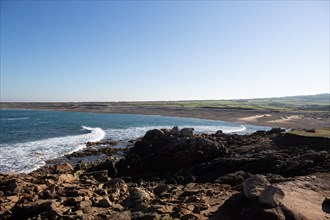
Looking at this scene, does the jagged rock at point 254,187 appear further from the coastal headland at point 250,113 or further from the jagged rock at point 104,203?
the coastal headland at point 250,113

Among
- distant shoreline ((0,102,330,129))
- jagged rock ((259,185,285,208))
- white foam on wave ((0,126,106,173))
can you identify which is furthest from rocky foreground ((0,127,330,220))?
distant shoreline ((0,102,330,129))

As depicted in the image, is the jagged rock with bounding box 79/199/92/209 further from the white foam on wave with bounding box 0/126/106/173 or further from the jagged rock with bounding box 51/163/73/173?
the white foam on wave with bounding box 0/126/106/173

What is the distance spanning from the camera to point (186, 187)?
1588 cm

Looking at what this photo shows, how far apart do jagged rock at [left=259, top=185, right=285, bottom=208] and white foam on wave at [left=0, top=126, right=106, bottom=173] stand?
19.1 m

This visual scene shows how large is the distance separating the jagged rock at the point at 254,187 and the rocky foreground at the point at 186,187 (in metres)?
0.03

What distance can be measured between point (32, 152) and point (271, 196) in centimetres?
2634

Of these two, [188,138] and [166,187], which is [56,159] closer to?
[188,138]

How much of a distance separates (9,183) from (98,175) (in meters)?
5.58

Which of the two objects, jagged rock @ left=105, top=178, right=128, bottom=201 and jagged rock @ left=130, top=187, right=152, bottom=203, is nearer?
jagged rock @ left=130, top=187, right=152, bottom=203

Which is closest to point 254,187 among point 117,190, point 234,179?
point 234,179

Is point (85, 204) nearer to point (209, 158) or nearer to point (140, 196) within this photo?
point (140, 196)

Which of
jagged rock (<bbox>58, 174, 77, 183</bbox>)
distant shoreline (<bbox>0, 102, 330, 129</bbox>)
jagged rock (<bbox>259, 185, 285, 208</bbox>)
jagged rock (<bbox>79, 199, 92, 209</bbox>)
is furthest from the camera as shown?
distant shoreline (<bbox>0, 102, 330, 129</bbox>)

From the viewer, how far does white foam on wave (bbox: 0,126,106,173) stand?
25.3 meters

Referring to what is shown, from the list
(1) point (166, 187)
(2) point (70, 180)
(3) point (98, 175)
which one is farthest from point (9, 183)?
(1) point (166, 187)
